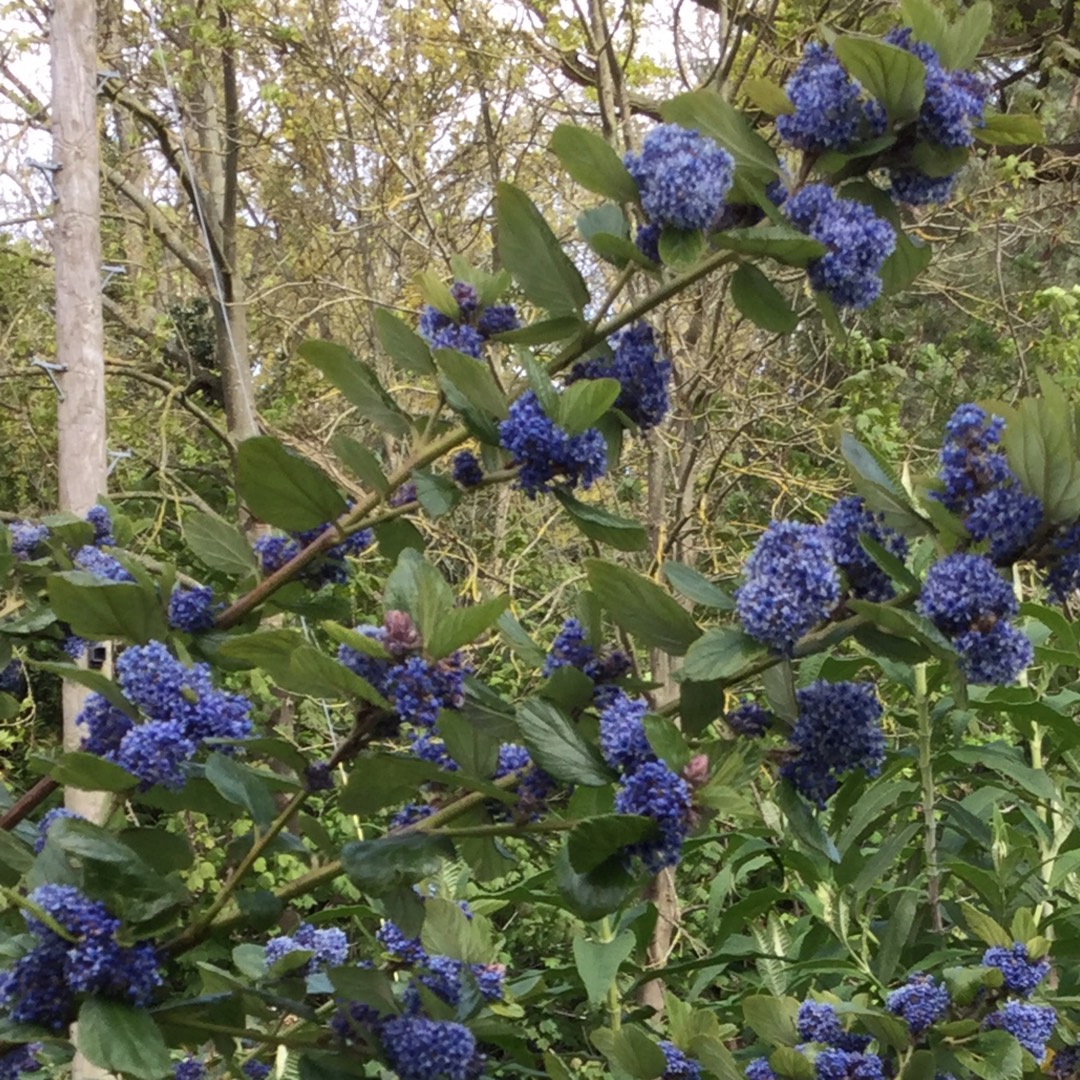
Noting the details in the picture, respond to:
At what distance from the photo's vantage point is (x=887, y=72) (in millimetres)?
676

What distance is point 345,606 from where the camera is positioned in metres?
0.85

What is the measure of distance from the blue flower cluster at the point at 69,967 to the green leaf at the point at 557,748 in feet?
0.77

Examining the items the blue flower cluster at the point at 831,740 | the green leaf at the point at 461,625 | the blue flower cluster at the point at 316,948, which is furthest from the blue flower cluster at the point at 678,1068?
the green leaf at the point at 461,625

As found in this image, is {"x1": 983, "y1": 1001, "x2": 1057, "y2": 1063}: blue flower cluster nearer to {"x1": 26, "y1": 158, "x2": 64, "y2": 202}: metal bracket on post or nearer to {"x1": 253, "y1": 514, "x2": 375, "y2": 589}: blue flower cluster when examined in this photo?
{"x1": 253, "y1": 514, "x2": 375, "y2": 589}: blue flower cluster

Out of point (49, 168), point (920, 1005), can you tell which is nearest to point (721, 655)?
point (920, 1005)

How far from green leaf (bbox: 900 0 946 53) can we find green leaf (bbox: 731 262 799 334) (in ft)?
0.54

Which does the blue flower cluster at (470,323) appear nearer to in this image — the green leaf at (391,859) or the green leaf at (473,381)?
the green leaf at (473,381)

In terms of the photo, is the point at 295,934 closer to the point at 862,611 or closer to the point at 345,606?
the point at 345,606

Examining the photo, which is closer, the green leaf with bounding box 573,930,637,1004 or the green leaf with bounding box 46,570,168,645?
the green leaf with bounding box 46,570,168,645

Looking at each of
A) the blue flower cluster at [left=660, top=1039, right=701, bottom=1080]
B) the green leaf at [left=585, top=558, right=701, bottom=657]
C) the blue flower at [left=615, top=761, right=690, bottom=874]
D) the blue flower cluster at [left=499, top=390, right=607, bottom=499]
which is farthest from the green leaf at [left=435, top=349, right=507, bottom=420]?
the blue flower cluster at [left=660, top=1039, right=701, bottom=1080]

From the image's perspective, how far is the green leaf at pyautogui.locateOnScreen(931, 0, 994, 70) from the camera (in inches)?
28.1

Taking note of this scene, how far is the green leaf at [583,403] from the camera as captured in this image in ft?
2.08

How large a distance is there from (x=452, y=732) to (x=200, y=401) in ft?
15.3


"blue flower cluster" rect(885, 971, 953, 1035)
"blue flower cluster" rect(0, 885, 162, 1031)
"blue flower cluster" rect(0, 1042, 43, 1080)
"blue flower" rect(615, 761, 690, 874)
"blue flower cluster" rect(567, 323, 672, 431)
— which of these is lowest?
"blue flower cluster" rect(885, 971, 953, 1035)
